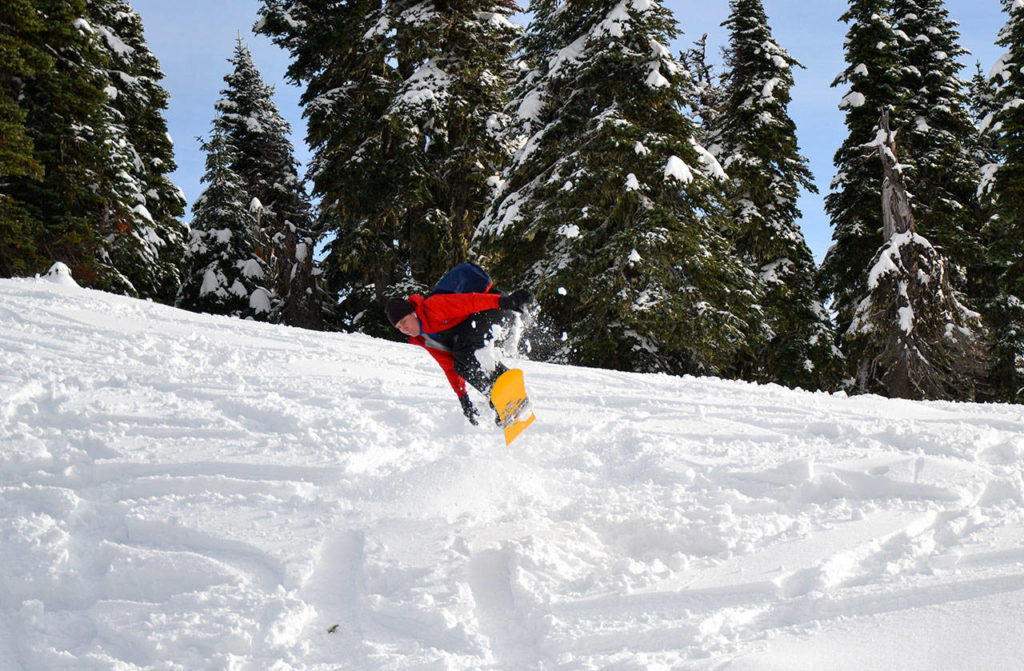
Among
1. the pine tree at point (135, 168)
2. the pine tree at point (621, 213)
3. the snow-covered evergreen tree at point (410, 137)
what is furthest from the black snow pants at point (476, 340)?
the pine tree at point (135, 168)

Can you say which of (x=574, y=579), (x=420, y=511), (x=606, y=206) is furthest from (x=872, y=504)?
(x=606, y=206)

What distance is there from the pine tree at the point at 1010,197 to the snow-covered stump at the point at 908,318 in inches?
57.6

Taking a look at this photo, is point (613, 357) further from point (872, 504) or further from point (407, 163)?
point (872, 504)

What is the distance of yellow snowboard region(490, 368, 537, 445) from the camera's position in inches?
201

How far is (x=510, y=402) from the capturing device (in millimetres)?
5137

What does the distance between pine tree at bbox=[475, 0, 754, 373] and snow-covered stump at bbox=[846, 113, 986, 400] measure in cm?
378

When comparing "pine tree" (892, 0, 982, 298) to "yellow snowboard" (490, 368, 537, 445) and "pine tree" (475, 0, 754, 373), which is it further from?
"yellow snowboard" (490, 368, 537, 445)

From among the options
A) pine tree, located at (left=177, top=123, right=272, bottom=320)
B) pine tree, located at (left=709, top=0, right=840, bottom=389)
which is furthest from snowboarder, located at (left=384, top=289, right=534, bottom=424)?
pine tree, located at (left=177, top=123, right=272, bottom=320)

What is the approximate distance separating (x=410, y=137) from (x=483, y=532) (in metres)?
14.2

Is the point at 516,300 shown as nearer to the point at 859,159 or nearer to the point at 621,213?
the point at 621,213

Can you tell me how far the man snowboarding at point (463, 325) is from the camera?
5.27 metres

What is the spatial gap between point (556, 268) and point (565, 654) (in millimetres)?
10387

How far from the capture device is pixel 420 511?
4.08m

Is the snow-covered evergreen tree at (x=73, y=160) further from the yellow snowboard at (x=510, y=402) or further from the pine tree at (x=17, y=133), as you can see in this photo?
the yellow snowboard at (x=510, y=402)
